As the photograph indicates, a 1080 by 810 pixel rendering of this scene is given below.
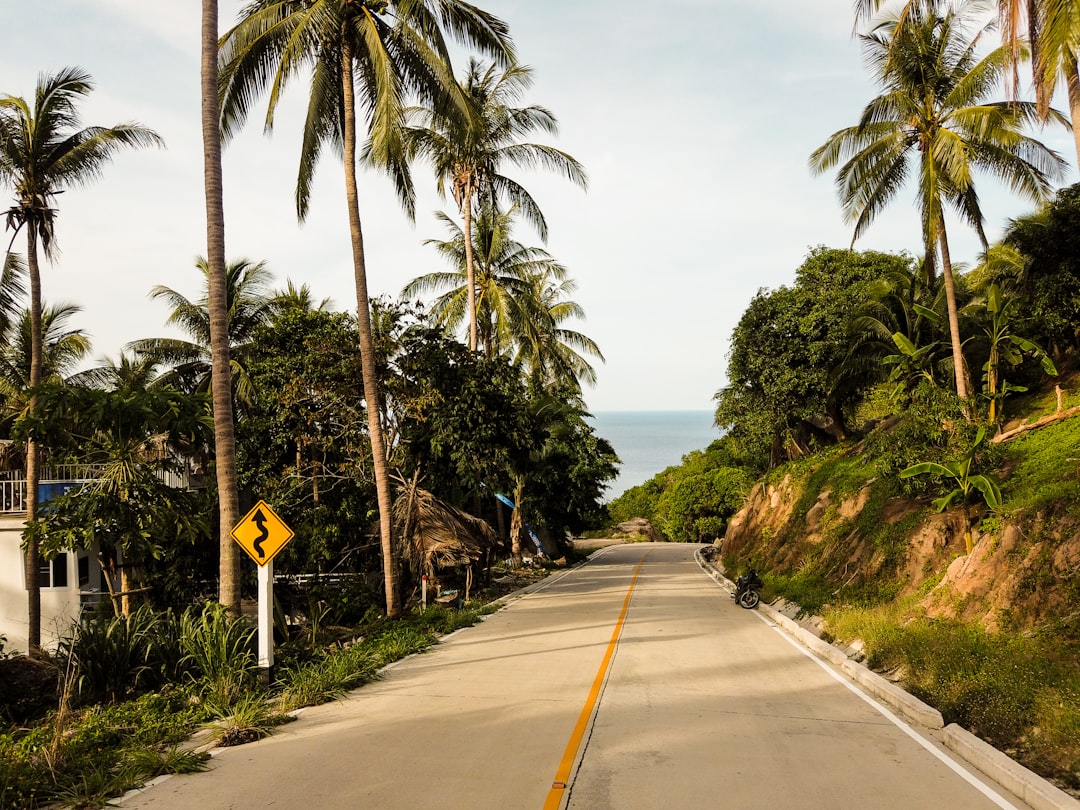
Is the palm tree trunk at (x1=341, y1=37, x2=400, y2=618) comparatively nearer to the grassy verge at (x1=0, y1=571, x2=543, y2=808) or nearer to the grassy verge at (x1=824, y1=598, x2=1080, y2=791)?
the grassy verge at (x1=0, y1=571, x2=543, y2=808)

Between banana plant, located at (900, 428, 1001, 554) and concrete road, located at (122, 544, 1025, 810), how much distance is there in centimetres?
413

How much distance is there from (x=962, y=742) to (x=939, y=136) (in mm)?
15423

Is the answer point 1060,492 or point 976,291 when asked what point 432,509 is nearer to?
point 1060,492

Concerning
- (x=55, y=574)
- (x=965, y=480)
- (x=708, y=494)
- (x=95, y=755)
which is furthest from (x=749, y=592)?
(x=708, y=494)

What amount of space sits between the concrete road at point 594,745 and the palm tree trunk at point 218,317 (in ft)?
8.97

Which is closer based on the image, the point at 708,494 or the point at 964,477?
the point at 964,477

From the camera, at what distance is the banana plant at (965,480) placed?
14.0m

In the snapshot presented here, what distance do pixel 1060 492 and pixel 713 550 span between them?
33945 mm

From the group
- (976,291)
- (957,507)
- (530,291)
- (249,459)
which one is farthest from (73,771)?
(976,291)

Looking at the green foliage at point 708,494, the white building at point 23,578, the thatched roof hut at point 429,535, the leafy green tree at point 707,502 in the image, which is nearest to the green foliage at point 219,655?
the thatched roof hut at point 429,535

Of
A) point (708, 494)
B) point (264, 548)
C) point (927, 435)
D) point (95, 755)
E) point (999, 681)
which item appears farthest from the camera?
point (708, 494)

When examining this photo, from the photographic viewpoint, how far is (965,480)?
47.0 feet

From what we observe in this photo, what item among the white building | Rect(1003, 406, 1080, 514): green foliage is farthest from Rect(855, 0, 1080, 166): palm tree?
the white building

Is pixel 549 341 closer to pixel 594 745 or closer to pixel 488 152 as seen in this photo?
pixel 488 152
